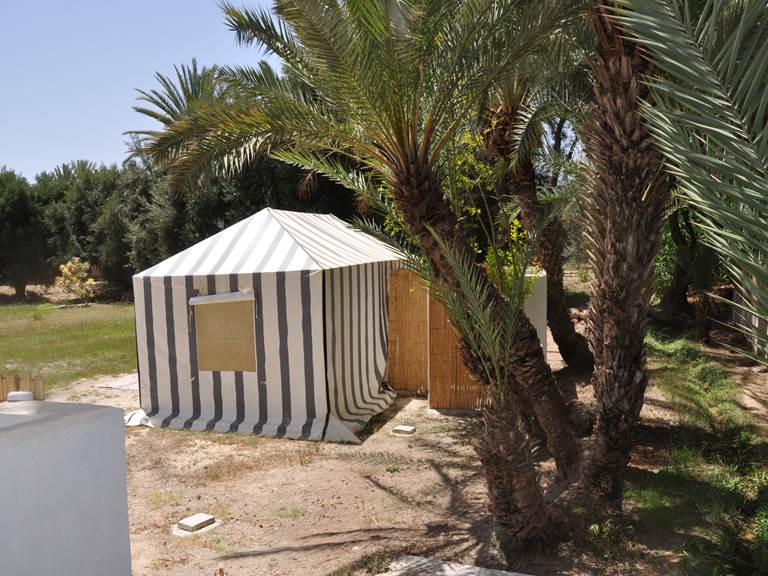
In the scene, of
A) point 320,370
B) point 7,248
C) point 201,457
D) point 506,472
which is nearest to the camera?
point 506,472

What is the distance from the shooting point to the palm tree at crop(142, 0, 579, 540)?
4266 millimetres

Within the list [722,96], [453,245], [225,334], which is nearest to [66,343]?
[225,334]

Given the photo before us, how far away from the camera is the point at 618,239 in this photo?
15.0 ft

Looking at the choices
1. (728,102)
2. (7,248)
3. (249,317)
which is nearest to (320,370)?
(249,317)

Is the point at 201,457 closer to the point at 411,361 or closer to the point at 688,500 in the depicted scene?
the point at 411,361

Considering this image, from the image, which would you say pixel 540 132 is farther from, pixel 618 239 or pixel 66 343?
pixel 66 343

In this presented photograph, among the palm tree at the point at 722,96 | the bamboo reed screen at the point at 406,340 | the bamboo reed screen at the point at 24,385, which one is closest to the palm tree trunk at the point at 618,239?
the palm tree at the point at 722,96

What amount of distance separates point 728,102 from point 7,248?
28858 millimetres

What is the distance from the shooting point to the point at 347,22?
4848 mm

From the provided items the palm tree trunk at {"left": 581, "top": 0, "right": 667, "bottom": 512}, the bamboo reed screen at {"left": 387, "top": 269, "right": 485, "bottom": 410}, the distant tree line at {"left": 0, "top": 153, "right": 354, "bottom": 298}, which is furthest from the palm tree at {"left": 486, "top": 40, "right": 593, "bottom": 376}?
the distant tree line at {"left": 0, "top": 153, "right": 354, "bottom": 298}

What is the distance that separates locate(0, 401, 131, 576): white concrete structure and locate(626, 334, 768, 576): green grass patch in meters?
3.55

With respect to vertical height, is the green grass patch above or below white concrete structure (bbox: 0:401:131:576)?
below

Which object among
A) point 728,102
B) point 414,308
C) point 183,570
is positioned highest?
point 728,102

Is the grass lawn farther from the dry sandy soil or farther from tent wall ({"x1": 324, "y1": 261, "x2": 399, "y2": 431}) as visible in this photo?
tent wall ({"x1": 324, "y1": 261, "x2": 399, "y2": 431})
